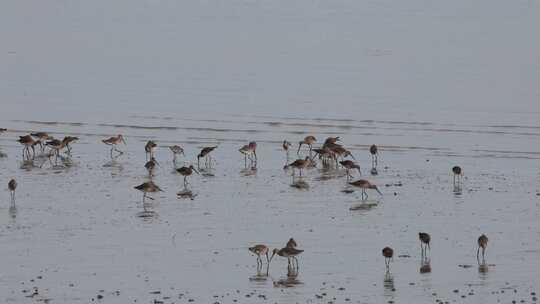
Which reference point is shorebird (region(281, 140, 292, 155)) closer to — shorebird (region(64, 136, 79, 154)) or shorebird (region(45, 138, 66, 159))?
shorebird (region(64, 136, 79, 154))

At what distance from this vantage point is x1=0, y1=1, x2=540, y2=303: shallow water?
62.5 ft

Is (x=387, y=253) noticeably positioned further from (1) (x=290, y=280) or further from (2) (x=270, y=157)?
(2) (x=270, y=157)

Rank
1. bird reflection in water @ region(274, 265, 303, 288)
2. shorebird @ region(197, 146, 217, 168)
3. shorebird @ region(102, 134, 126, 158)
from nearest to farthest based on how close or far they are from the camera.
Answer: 1. bird reflection in water @ region(274, 265, 303, 288)
2. shorebird @ region(197, 146, 217, 168)
3. shorebird @ region(102, 134, 126, 158)

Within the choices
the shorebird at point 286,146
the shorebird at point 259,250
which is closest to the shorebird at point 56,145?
the shorebird at point 286,146

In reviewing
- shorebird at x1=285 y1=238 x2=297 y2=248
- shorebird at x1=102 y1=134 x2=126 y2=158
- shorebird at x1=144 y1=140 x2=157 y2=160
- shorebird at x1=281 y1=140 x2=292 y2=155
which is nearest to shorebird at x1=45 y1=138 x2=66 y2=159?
shorebird at x1=102 y1=134 x2=126 y2=158

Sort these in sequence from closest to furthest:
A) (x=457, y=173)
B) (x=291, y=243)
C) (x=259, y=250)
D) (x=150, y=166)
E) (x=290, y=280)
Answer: (x=290, y=280)
(x=259, y=250)
(x=291, y=243)
(x=457, y=173)
(x=150, y=166)

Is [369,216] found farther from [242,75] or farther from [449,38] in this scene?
[449,38]

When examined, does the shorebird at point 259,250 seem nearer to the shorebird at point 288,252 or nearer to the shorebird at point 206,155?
the shorebird at point 288,252

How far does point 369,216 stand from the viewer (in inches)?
918

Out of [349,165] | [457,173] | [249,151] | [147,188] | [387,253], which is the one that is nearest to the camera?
[387,253]

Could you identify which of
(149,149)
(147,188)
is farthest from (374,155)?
(147,188)

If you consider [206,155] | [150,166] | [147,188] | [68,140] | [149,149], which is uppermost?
[68,140]

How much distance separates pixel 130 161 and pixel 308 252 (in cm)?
987

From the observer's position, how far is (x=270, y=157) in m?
30.3
